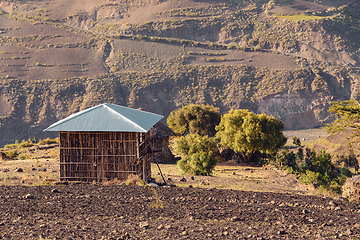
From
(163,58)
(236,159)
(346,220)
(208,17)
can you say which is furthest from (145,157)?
(208,17)

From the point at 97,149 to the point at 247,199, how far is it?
7139 mm

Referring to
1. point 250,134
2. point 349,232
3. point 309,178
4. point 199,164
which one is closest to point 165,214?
point 349,232

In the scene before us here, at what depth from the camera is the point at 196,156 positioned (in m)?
24.2

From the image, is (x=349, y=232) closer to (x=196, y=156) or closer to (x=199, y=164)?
(x=199, y=164)

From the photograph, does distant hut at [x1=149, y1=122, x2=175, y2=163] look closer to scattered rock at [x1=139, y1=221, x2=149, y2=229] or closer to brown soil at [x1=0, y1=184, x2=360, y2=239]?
brown soil at [x1=0, y1=184, x2=360, y2=239]

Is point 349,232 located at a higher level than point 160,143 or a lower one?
higher

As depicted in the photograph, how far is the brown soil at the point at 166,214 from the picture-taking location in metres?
9.80

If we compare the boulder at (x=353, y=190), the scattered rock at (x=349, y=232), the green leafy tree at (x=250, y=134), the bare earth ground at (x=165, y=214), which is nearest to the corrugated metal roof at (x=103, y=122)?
the bare earth ground at (x=165, y=214)

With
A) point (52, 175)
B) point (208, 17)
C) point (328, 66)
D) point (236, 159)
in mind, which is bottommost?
point (236, 159)

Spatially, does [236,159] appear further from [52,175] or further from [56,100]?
[56,100]

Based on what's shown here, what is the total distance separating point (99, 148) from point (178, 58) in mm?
73778

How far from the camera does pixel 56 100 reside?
79.5 metres

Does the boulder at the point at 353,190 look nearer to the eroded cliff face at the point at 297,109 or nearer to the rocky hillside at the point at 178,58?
the rocky hillside at the point at 178,58

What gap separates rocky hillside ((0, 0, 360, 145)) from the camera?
79688 millimetres
